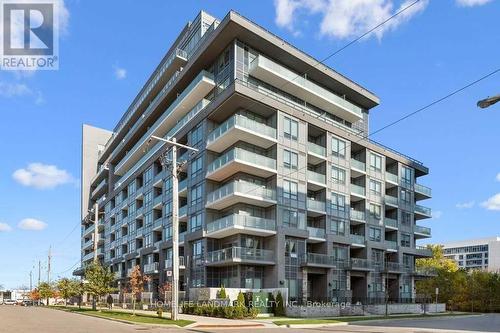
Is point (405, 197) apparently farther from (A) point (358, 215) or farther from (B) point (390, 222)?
(A) point (358, 215)

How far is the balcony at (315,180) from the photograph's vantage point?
53.5 metres

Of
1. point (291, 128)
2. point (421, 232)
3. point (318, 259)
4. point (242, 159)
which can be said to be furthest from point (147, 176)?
point (421, 232)

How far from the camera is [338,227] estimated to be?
2229 inches

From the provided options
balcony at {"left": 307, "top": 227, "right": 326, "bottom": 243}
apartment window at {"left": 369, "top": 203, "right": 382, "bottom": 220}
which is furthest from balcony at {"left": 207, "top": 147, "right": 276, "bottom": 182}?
apartment window at {"left": 369, "top": 203, "right": 382, "bottom": 220}

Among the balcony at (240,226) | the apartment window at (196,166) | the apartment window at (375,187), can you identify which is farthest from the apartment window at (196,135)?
the apartment window at (375,187)

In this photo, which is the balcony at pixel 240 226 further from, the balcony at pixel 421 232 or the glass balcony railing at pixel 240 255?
the balcony at pixel 421 232

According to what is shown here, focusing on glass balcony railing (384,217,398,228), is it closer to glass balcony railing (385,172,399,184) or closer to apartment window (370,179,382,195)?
apartment window (370,179,382,195)

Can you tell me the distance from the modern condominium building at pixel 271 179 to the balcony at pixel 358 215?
22 centimetres

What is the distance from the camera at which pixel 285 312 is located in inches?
1654

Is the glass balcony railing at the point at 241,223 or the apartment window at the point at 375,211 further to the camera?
the apartment window at the point at 375,211

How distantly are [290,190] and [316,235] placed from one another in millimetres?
6307

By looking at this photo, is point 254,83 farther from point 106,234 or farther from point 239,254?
point 106,234

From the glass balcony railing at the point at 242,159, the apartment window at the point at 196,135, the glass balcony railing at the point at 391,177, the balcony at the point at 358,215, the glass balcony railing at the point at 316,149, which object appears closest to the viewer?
the glass balcony railing at the point at 242,159

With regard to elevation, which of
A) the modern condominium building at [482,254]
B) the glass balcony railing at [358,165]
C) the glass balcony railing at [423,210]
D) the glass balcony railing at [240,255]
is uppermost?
the glass balcony railing at [358,165]
